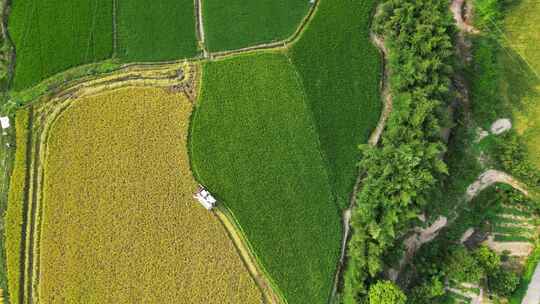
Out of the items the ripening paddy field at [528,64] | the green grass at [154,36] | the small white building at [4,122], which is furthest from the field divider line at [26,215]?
the ripening paddy field at [528,64]

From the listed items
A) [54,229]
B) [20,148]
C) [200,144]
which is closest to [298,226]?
[200,144]

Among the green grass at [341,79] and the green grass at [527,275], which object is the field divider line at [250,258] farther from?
the green grass at [527,275]

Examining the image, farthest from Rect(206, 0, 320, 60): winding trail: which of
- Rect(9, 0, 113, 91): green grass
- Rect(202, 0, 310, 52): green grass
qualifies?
Rect(9, 0, 113, 91): green grass

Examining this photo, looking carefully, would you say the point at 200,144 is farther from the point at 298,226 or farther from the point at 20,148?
the point at 20,148

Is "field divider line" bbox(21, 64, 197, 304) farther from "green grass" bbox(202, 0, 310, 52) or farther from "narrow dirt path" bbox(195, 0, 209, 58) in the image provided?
"green grass" bbox(202, 0, 310, 52)

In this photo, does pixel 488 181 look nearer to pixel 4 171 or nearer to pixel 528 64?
pixel 528 64
